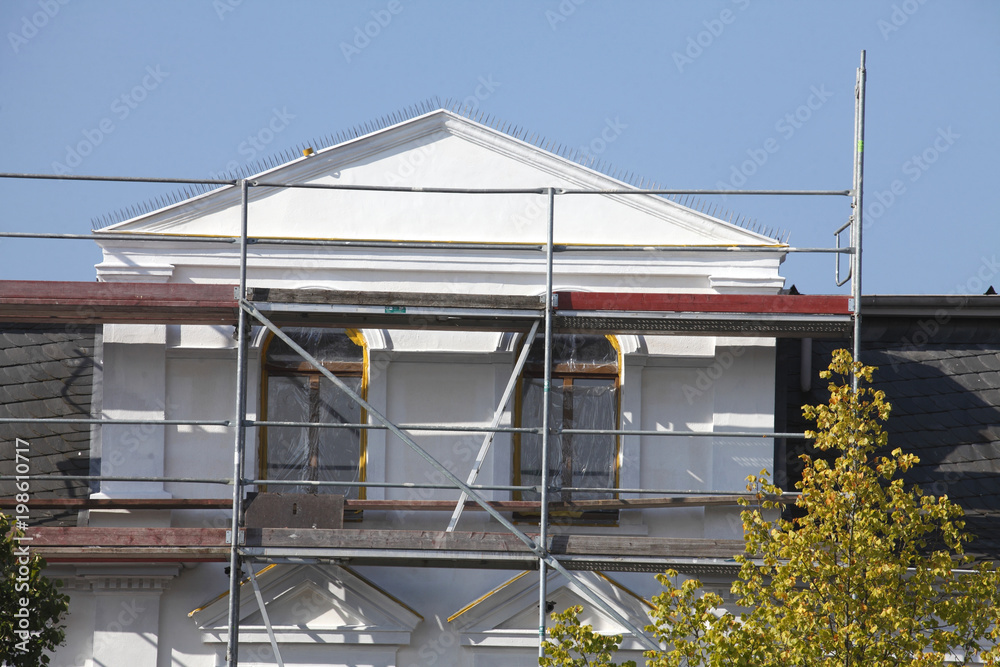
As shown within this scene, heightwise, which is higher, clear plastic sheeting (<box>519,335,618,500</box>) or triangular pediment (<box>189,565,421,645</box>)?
clear plastic sheeting (<box>519,335,618,500</box>)

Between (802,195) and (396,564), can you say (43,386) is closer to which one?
(396,564)

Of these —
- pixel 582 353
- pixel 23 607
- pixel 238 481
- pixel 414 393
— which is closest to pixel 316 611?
pixel 238 481

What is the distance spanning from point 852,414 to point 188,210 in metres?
6.71

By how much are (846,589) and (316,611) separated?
4946 mm

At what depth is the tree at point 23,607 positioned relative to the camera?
9953 mm

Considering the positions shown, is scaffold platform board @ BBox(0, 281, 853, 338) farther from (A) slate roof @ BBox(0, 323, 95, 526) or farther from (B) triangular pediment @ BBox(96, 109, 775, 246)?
(B) triangular pediment @ BBox(96, 109, 775, 246)

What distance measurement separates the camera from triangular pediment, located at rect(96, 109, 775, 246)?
1240 centimetres

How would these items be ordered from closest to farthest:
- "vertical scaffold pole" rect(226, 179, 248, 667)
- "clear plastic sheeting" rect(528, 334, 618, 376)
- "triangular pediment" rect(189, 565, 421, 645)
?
"vertical scaffold pole" rect(226, 179, 248, 667), "triangular pediment" rect(189, 565, 421, 645), "clear plastic sheeting" rect(528, 334, 618, 376)

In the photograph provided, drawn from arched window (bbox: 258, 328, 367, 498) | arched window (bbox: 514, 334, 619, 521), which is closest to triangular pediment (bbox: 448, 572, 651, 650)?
arched window (bbox: 514, 334, 619, 521)

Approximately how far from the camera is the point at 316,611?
11.5 metres

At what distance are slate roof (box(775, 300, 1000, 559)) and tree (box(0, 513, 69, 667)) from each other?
6823 millimetres

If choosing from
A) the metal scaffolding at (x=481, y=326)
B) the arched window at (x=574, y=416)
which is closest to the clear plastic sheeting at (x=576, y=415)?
the arched window at (x=574, y=416)

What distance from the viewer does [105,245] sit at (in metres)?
12.1

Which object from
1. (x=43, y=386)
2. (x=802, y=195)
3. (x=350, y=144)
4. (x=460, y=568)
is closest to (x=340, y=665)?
(x=460, y=568)
